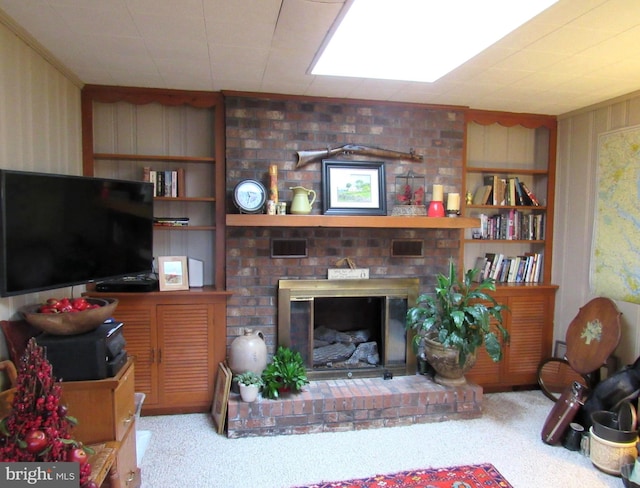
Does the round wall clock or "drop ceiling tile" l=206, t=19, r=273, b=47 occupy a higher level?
"drop ceiling tile" l=206, t=19, r=273, b=47

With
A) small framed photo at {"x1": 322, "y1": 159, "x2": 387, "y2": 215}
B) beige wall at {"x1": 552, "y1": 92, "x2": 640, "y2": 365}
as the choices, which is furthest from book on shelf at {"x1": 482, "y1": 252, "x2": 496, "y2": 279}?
small framed photo at {"x1": 322, "y1": 159, "x2": 387, "y2": 215}

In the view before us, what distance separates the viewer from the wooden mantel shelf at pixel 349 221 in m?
2.97

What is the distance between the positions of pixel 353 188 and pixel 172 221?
1.41m

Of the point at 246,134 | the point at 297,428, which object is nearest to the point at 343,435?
Answer: the point at 297,428

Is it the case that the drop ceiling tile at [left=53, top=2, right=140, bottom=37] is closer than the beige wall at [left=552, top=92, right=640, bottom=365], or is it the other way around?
the drop ceiling tile at [left=53, top=2, right=140, bottom=37]

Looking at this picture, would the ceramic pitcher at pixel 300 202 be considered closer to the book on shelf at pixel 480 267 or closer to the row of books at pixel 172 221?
the row of books at pixel 172 221

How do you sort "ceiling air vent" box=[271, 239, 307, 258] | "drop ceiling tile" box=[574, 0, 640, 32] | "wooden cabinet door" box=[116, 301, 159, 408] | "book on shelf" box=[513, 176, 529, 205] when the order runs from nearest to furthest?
"drop ceiling tile" box=[574, 0, 640, 32] < "wooden cabinet door" box=[116, 301, 159, 408] < "ceiling air vent" box=[271, 239, 307, 258] < "book on shelf" box=[513, 176, 529, 205]

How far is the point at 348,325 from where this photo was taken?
359cm

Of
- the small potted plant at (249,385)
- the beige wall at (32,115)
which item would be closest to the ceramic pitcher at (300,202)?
the small potted plant at (249,385)

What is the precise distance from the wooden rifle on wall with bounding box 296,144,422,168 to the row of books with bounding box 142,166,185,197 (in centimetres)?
90

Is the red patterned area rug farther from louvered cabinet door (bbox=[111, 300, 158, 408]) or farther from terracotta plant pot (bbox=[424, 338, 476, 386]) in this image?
louvered cabinet door (bbox=[111, 300, 158, 408])

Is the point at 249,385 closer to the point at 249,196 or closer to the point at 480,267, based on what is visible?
the point at 249,196

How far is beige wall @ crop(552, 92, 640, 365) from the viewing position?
316cm

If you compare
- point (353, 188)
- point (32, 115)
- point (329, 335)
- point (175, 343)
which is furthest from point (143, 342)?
point (353, 188)
